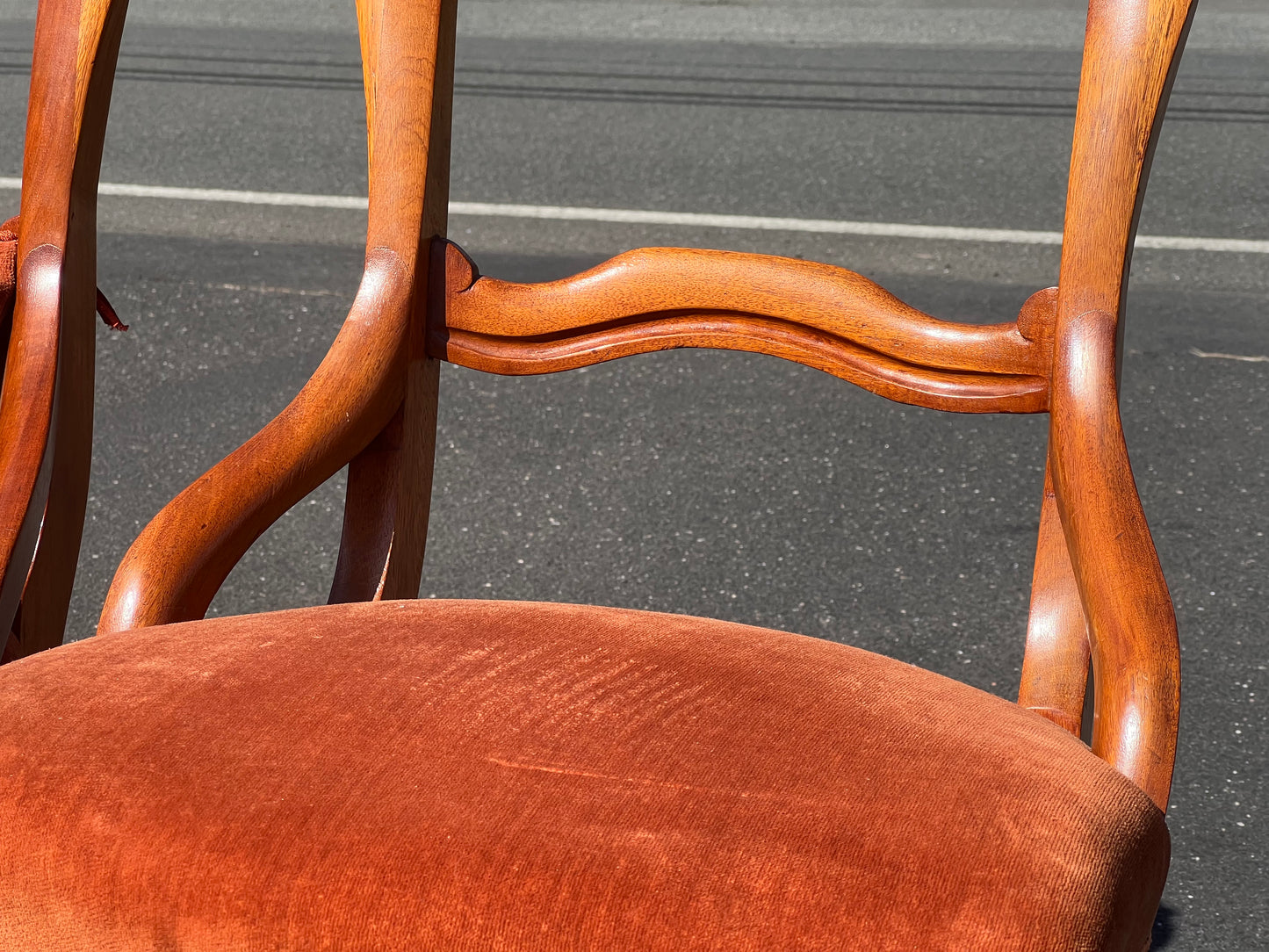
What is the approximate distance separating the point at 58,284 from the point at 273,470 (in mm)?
213

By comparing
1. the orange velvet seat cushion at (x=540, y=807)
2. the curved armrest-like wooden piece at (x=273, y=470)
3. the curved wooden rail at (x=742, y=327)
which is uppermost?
the curved wooden rail at (x=742, y=327)

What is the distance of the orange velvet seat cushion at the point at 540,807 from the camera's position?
569 mm

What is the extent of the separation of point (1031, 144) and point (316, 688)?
3728 millimetres

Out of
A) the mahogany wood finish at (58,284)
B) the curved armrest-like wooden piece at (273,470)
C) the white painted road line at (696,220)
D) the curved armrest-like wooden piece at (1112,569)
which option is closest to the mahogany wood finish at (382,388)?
the curved armrest-like wooden piece at (273,470)

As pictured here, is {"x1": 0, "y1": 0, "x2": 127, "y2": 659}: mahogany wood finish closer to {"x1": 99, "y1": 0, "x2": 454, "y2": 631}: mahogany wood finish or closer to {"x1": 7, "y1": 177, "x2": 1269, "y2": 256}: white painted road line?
{"x1": 99, "y1": 0, "x2": 454, "y2": 631}: mahogany wood finish

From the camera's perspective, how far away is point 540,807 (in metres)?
0.62

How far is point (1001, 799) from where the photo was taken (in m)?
0.63

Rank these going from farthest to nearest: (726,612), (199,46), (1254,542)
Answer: (199,46)
(1254,542)
(726,612)

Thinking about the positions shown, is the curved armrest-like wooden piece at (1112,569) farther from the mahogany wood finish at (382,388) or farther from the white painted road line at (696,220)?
the white painted road line at (696,220)

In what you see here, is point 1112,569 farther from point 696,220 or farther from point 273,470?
point 696,220

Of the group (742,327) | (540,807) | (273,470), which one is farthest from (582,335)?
(540,807)

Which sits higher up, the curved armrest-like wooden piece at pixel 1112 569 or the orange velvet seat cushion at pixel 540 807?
the curved armrest-like wooden piece at pixel 1112 569

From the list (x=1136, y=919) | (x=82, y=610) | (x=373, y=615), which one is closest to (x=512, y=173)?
(x=82, y=610)

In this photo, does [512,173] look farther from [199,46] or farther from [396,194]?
[396,194]
